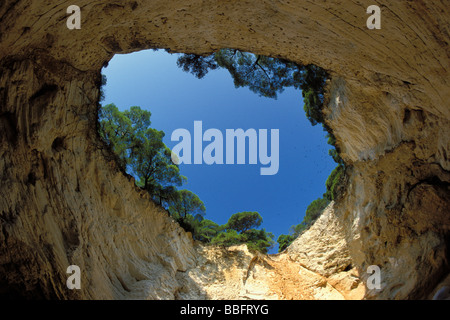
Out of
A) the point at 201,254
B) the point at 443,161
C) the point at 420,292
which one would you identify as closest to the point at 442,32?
the point at 443,161

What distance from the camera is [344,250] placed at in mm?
13125

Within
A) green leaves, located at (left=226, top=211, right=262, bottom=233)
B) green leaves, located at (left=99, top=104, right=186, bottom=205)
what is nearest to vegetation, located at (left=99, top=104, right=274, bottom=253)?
green leaves, located at (left=99, top=104, right=186, bottom=205)

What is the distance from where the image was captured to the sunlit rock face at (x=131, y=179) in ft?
19.2

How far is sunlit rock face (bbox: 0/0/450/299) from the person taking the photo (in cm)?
584

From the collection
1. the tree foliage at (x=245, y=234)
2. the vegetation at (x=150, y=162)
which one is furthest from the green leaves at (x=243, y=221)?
the vegetation at (x=150, y=162)

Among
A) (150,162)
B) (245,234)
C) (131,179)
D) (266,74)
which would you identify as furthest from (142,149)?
(245,234)

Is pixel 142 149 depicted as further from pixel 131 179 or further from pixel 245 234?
pixel 245 234

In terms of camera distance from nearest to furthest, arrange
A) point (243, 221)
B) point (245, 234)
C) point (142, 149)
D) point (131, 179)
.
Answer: point (131, 179) → point (142, 149) → point (245, 234) → point (243, 221)

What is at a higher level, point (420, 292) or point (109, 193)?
point (109, 193)

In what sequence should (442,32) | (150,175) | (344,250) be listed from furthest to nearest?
(150,175) → (344,250) → (442,32)

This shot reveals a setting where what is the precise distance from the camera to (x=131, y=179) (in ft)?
39.0
